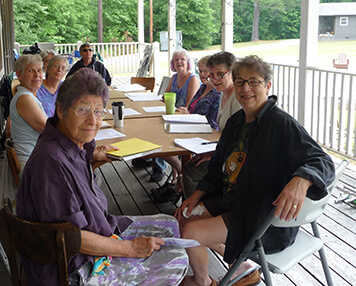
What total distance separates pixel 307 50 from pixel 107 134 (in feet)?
9.44

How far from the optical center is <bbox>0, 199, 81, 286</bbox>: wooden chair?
1.31 metres

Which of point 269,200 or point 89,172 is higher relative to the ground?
point 89,172

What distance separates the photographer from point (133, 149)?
2516 millimetres

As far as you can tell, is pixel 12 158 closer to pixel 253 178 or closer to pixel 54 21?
pixel 253 178

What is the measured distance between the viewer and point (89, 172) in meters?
1.62

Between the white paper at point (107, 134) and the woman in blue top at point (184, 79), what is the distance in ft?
4.81

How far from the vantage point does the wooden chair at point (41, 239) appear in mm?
1309

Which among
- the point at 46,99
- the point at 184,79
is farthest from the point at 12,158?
the point at 184,79

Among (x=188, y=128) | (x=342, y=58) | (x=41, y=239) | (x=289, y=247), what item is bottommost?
(x=289, y=247)

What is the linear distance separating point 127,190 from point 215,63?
1.60 metres

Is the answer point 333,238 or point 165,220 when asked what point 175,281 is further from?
point 333,238

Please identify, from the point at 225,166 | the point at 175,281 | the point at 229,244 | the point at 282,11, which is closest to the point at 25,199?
the point at 175,281

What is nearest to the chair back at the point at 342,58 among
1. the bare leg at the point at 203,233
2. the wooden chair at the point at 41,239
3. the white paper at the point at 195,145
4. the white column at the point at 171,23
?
the white column at the point at 171,23

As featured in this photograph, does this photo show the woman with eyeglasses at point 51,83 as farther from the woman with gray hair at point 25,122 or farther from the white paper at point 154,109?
the white paper at point 154,109
